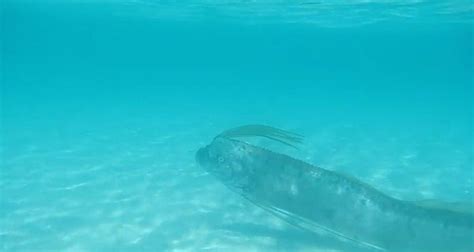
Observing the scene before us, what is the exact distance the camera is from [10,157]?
54.0ft

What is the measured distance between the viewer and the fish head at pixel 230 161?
7.98 m

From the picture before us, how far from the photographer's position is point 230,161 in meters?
8.05

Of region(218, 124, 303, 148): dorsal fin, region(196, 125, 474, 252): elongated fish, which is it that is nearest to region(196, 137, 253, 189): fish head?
region(196, 125, 474, 252): elongated fish

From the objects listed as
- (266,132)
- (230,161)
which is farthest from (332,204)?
(230,161)

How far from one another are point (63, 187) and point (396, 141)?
14.3 meters

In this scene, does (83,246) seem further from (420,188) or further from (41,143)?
(41,143)

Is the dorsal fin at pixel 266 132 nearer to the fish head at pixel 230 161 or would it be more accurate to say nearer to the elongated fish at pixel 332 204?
the elongated fish at pixel 332 204

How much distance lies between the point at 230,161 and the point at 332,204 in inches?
74.6

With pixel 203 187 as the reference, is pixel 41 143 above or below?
below

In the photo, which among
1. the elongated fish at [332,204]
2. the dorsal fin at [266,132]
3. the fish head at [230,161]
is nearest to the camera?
the elongated fish at [332,204]

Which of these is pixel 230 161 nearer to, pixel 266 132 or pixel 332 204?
pixel 266 132

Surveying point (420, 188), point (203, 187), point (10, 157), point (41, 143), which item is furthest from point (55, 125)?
point (420, 188)

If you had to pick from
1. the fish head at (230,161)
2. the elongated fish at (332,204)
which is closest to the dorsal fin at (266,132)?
the elongated fish at (332,204)

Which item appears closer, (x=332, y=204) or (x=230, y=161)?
(x=332, y=204)
